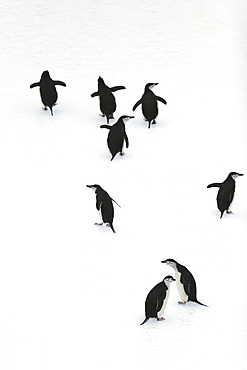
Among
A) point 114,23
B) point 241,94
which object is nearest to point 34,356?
point 241,94

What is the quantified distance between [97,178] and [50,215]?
767mm

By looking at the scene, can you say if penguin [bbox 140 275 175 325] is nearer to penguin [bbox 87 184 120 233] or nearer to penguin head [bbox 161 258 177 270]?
penguin head [bbox 161 258 177 270]

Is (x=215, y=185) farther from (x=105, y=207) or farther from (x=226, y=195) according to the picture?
(x=105, y=207)

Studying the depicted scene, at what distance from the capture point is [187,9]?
12.4m

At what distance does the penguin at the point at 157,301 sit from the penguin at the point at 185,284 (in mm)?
148

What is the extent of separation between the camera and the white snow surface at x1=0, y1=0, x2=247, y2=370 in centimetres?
658

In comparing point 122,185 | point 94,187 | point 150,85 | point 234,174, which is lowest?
point 122,185

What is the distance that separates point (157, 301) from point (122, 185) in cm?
205

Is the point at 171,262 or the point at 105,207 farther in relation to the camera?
the point at 105,207

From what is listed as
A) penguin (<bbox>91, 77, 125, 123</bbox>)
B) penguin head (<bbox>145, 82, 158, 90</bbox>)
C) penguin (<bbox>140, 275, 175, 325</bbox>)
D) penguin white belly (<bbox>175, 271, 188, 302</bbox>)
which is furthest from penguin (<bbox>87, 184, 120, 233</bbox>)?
penguin head (<bbox>145, 82, 158, 90</bbox>)

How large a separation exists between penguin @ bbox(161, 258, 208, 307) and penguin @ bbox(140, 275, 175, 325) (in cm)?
15

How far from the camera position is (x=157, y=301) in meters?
6.66

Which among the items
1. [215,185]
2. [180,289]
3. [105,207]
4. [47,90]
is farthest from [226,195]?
[47,90]

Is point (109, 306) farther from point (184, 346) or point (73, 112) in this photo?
point (73, 112)
